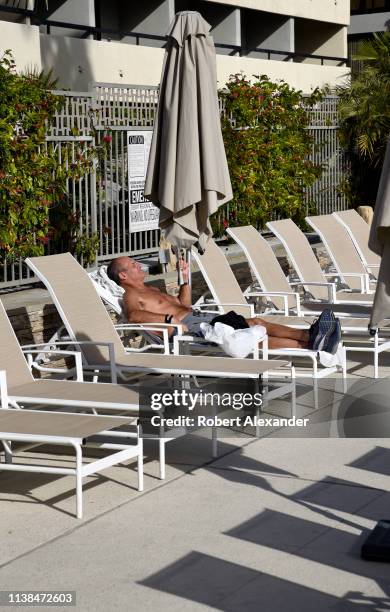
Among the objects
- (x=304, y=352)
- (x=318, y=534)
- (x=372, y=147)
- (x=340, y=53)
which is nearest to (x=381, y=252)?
(x=318, y=534)

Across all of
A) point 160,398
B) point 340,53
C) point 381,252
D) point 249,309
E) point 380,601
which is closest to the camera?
point 380,601

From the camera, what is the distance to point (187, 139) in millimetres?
8227

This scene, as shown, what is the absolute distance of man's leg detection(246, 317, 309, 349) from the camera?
8.38 m

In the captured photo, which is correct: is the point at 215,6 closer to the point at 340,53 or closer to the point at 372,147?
the point at 340,53

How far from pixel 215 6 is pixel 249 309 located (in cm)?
1800

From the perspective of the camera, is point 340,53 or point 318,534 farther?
point 340,53

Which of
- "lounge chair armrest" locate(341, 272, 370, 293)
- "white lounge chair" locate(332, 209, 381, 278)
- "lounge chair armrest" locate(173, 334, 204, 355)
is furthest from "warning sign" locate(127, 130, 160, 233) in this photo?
"lounge chair armrest" locate(173, 334, 204, 355)

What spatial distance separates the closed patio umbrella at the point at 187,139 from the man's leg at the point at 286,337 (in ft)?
3.14

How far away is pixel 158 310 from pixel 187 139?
1.46m

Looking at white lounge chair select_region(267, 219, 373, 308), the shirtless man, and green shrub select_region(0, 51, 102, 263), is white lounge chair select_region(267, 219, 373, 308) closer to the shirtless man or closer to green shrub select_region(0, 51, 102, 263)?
the shirtless man

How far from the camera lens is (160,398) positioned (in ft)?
20.5

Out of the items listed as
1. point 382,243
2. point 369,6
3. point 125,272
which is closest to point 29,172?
point 125,272

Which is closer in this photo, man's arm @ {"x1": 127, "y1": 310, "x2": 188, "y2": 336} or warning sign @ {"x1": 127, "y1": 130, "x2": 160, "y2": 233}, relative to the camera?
man's arm @ {"x1": 127, "y1": 310, "x2": 188, "y2": 336}

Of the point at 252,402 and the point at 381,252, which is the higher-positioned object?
the point at 381,252
